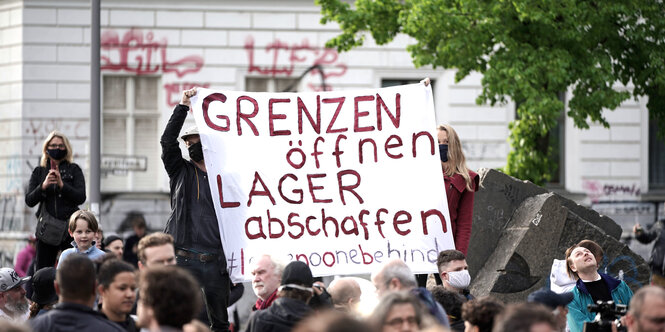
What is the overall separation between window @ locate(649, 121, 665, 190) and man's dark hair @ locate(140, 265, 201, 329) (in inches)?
719

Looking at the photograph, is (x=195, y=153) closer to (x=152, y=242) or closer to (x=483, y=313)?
(x=152, y=242)

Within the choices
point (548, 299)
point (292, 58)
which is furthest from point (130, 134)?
point (548, 299)

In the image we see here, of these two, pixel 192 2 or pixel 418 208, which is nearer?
pixel 418 208

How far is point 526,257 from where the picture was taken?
36.7 ft

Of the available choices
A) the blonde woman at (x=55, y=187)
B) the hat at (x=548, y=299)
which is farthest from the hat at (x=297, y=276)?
the blonde woman at (x=55, y=187)

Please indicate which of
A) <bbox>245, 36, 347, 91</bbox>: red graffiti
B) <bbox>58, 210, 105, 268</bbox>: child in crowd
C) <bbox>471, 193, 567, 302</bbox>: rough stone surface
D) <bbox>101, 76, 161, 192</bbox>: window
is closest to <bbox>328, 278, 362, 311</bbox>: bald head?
<bbox>58, 210, 105, 268</bbox>: child in crowd

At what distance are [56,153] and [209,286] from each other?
8.92 feet

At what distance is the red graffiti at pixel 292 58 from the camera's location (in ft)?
67.9

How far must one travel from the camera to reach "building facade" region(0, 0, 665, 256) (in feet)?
66.1

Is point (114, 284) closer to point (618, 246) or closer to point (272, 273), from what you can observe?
point (272, 273)

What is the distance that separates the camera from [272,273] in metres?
7.74

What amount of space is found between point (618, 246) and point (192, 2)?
11098 millimetres

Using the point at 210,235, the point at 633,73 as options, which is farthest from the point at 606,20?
the point at 210,235

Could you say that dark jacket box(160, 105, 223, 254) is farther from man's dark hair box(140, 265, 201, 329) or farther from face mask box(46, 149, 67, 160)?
man's dark hair box(140, 265, 201, 329)
